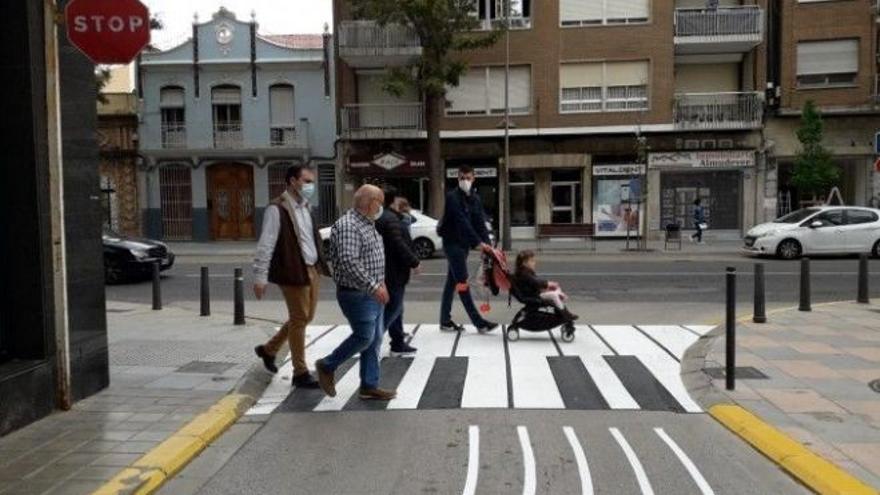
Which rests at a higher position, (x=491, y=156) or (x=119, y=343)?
(x=491, y=156)

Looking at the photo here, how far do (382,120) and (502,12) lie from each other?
613 cm

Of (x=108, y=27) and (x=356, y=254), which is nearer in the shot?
(x=108, y=27)

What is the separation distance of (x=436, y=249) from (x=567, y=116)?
1030cm

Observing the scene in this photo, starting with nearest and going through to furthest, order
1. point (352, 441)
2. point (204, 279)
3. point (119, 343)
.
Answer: point (352, 441) < point (119, 343) < point (204, 279)

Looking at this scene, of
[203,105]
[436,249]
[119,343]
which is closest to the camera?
[119,343]

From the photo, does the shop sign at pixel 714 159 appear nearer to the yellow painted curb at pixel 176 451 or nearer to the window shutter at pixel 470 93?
the window shutter at pixel 470 93

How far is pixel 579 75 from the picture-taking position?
31.4 meters

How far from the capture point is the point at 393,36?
103 ft

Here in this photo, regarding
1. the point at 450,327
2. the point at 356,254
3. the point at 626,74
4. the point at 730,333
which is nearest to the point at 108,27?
the point at 356,254

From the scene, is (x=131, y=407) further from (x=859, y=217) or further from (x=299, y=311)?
(x=859, y=217)

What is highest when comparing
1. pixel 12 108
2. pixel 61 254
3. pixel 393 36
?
pixel 393 36

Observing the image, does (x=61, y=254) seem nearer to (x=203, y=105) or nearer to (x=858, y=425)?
(x=858, y=425)

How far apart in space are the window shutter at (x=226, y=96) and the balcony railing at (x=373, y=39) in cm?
543

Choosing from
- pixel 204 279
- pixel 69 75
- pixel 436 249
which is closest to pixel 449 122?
pixel 436 249
